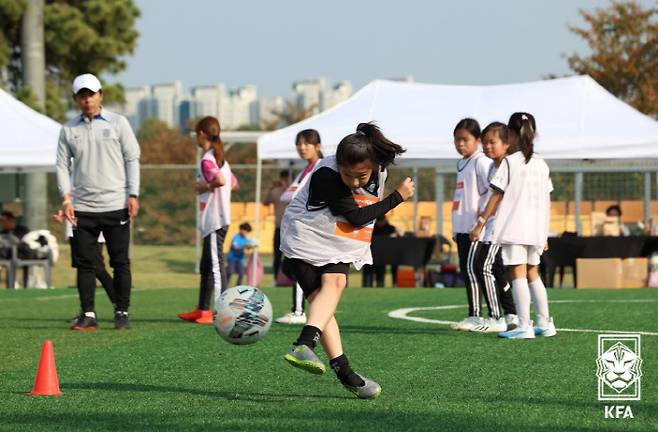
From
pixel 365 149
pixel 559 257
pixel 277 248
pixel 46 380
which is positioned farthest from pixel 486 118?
pixel 46 380

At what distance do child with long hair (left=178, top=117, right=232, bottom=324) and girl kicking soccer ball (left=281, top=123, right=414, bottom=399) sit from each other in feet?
16.1

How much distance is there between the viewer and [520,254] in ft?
33.1

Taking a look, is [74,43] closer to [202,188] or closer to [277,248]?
[277,248]

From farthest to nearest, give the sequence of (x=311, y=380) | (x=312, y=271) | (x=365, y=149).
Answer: (x=311, y=380)
(x=312, y=271)
(x=365, y=149)

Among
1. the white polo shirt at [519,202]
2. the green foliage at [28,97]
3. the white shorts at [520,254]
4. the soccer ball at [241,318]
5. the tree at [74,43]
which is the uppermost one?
the tree at [74,43]

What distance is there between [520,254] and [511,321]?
1105 millimetres

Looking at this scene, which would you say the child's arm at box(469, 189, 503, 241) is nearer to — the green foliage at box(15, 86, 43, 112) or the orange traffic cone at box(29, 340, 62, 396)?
the orange traffic cone at box(29, 340, 62, 396)

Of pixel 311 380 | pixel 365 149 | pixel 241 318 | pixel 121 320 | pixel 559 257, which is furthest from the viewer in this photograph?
pixel 559 257

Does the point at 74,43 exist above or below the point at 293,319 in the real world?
above

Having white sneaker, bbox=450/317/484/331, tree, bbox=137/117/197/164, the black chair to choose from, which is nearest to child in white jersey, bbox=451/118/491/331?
white sneaker, bbox=450/317/484/331

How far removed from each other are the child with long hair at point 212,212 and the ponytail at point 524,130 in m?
3.04

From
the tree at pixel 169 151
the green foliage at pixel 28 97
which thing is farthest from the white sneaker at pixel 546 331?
the tree at pixel 169 151

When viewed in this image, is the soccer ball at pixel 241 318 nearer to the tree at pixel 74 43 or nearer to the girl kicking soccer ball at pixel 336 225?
the girl kicking soccer ball at pixel 336 225

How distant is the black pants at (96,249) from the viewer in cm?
1086
